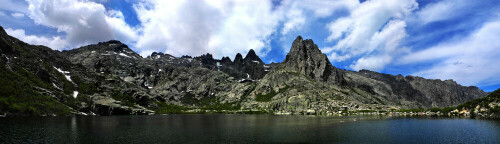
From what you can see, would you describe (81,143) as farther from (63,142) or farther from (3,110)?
(3,110)

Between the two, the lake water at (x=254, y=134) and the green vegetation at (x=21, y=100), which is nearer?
the lake water at (x=254, y=134)

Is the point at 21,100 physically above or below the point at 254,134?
above

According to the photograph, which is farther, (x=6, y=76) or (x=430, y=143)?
(x=6, y=76)

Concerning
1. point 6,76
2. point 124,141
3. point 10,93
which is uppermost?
point 6,76

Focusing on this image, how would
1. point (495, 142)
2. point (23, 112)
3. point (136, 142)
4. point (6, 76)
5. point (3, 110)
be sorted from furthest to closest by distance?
point (6, 76) → point (23, 112) → point (3, 110) → point (136, 142) → point (495, 142)

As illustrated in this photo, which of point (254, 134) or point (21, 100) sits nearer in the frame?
point (254, 134)

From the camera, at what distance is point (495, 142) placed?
62.3 meters

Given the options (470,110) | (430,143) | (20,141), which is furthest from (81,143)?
(470,110)

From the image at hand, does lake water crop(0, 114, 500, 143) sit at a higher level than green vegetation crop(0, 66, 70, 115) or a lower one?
lower

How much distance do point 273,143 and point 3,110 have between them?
179m

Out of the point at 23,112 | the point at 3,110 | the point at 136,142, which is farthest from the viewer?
the point at 23,112

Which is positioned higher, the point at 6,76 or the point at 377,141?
the point at 6,76

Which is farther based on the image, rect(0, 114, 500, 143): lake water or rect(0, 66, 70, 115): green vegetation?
rect(0, 66, 70, 115): green vegetation

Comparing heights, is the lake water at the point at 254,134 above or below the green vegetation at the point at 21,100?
below
